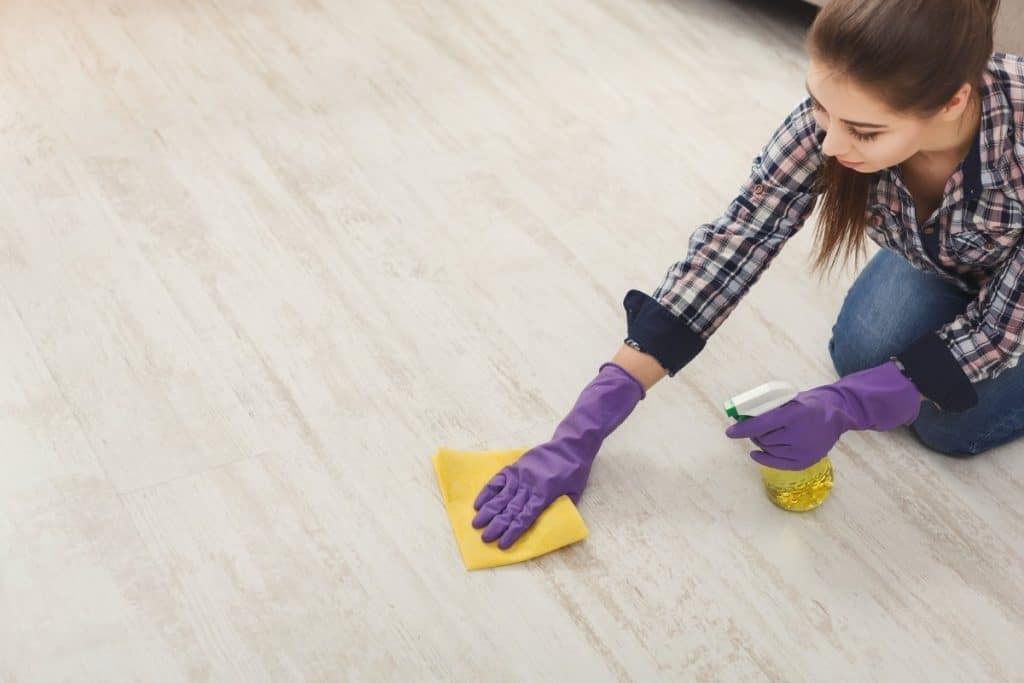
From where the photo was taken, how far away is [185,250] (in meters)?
1.81

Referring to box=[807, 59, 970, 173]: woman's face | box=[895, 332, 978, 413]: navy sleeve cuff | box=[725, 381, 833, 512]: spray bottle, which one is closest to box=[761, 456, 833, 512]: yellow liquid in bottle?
box=[725, 381, 833, 512]: spray bottle

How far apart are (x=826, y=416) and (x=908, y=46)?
434mm

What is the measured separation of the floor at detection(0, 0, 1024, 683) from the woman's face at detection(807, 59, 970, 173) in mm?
457

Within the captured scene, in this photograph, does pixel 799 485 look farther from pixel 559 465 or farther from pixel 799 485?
pixel 559 465

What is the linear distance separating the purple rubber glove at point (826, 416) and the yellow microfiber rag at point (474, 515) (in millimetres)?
214

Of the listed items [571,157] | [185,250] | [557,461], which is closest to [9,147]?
[185,250]

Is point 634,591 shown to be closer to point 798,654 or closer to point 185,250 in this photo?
point 798,654

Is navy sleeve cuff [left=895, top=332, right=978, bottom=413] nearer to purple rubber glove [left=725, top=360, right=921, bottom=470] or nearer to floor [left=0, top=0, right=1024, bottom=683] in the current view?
purple rubber glove [left=725, top=360, right=921, bottom=470]

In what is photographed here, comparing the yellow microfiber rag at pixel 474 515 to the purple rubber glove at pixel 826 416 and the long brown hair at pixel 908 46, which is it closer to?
the purple rubber glove at pixel 826 416

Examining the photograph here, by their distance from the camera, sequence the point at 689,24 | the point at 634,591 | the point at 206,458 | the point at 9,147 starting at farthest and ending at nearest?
the point at 689,24 < the point at 9,147 < the point at 206,458 < the point at 634,591

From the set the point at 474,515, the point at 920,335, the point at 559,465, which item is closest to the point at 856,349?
the point at 920,335

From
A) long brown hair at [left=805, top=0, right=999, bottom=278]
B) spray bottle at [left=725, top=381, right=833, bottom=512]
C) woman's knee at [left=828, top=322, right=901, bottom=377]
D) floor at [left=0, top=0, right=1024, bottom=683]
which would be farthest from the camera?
woman's knee at [left=828, top=322, right=901, bottom=377]

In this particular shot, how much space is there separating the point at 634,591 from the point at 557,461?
0.58 ft

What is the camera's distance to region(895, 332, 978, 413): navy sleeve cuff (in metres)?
1.42
